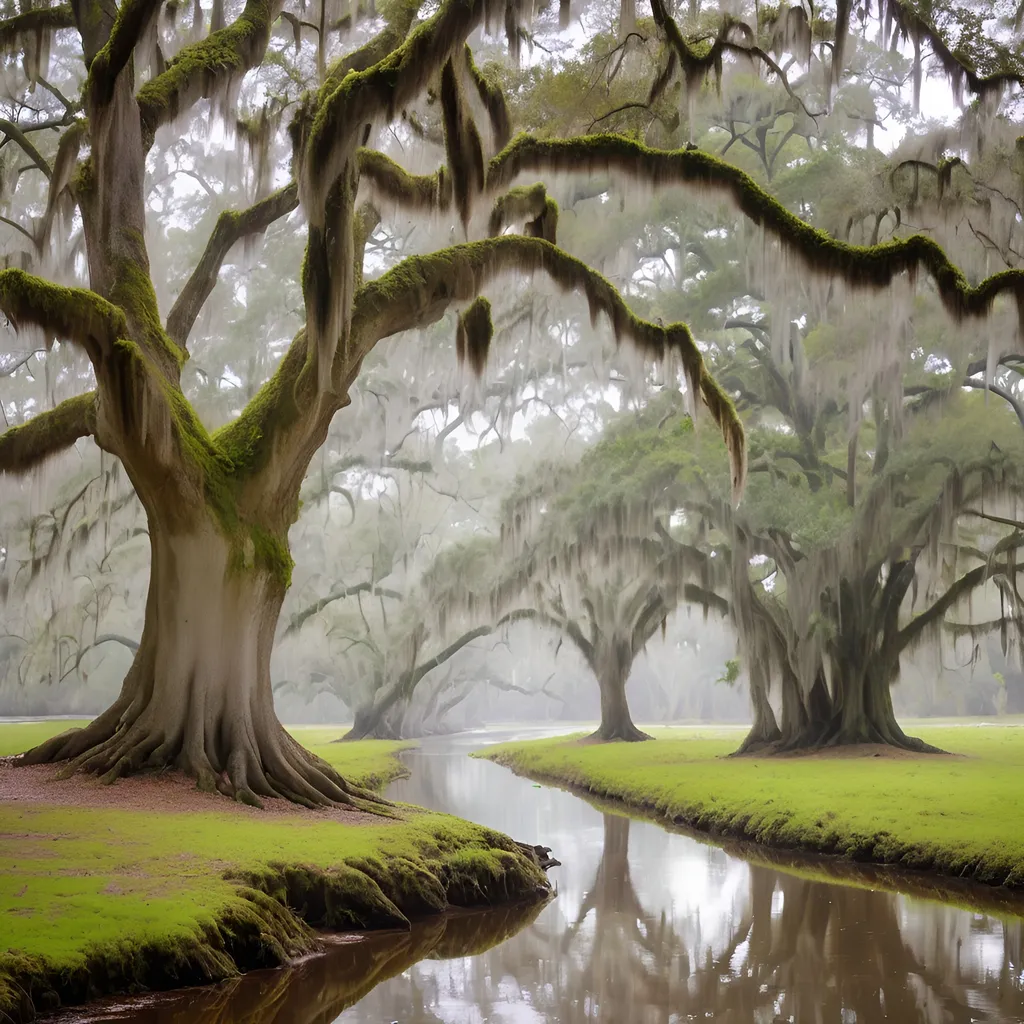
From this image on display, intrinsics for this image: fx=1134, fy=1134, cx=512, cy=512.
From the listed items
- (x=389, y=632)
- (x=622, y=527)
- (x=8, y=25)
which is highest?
(x=8, y=25)

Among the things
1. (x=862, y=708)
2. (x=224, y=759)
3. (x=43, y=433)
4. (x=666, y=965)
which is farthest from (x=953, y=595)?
(x=43, y=433)

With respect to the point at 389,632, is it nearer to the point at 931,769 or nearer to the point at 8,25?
the point at 931,769

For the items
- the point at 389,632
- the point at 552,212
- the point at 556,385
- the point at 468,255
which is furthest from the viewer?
the point at 389,632

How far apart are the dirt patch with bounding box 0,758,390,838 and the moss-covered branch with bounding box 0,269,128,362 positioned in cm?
396

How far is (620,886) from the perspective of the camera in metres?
10.4

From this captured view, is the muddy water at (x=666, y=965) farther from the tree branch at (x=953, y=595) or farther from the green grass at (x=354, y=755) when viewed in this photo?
the tree branch at (x=953, y=595)

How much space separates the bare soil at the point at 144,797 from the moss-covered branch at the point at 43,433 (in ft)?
12.3

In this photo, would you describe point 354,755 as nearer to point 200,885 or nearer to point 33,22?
point 33,22

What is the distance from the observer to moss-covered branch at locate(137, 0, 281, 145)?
12.1 metres

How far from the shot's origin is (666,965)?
7.38 metres

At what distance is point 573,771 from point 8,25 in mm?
16209

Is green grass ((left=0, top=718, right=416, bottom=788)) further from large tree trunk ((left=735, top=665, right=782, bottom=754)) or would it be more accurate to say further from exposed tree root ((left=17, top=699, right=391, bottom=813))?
large tree trunk ((left=735, top=665, right=782, bottom=754))

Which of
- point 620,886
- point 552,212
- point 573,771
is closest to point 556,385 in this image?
point 573,771

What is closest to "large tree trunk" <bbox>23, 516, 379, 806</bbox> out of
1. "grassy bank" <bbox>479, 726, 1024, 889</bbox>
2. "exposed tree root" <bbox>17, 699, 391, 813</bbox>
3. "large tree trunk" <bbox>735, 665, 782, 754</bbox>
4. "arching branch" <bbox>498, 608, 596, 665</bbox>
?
"exposed tree root" <bbox>17, 699, 391, 813</bbox>
